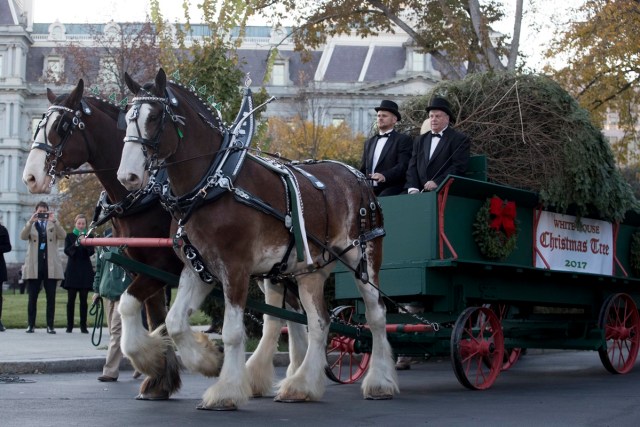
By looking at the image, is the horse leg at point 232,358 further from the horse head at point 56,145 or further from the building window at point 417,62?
the building window at point 417,62

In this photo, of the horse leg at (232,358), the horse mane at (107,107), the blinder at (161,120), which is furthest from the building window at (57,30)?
the horse leg at (232,358)

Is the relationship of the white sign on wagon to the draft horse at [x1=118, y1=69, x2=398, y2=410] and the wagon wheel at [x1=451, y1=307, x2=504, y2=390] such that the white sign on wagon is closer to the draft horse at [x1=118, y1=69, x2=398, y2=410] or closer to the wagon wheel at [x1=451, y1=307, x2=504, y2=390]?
the wagon wheel at [x1=451, y1=307, x2=504, y2=390]

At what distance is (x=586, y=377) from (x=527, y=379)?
66 cm

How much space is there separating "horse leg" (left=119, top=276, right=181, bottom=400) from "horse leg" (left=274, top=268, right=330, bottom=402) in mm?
928

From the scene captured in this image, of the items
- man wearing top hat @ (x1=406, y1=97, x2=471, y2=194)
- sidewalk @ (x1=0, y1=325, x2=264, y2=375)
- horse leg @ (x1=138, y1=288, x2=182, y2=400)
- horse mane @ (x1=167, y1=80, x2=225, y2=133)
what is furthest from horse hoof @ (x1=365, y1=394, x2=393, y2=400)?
sidewalk @ (x1=0, y1=325, x2=264, y2=375)

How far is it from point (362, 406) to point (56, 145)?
3291 millimetres

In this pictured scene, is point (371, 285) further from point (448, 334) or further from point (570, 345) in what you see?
point (570, 345)

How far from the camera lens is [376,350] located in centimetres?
930

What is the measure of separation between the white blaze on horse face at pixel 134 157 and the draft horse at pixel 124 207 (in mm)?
858

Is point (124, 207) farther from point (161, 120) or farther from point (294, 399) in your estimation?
point (294, 399)

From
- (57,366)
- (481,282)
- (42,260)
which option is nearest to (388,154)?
(481,282)

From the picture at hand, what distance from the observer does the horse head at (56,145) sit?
8.54m

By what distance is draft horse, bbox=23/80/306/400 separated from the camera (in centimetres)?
850

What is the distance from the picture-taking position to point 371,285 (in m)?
9.37
